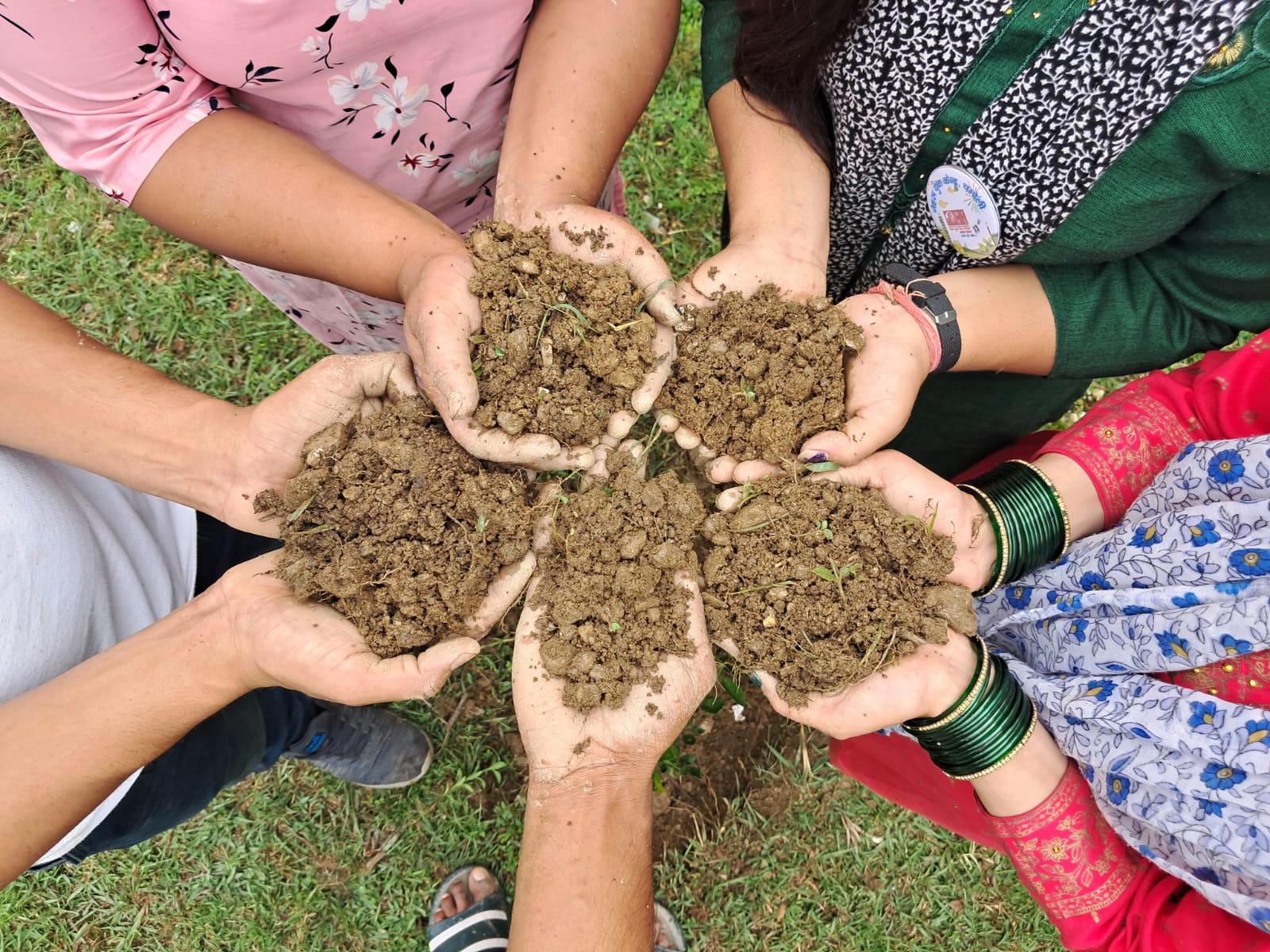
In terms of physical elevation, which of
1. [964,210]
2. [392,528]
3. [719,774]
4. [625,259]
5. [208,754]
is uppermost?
[964,210]

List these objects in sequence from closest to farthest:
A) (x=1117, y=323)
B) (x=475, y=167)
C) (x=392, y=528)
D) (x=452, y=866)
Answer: (x=392, y=528)
(x=1117, y=323)
(x=475, y=167)
(x=452, y=866)

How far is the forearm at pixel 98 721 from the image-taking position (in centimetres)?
141

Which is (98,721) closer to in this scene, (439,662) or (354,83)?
(439,662)

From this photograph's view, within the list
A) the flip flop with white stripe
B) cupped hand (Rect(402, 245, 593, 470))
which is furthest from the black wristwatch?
the flip flop with white stripe

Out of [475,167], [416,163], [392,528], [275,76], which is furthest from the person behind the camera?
[475,167]

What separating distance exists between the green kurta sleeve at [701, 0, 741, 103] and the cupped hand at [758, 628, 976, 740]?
1495 millimetres

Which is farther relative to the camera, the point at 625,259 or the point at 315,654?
the point at 625,259

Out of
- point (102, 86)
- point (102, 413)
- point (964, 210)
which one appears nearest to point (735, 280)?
point (964, 210)

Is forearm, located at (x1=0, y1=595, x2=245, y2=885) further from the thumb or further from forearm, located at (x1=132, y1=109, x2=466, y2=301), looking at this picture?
forearm, located at (x1=132, y1=109, x2=466, y2=301)

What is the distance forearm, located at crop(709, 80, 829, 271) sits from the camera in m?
1.89

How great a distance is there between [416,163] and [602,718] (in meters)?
1.39

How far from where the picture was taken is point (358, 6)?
56.1 inches

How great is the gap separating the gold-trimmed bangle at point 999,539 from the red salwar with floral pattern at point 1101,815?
222mm

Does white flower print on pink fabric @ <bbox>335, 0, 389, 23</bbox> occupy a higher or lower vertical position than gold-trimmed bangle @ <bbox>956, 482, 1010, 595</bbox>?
higher
